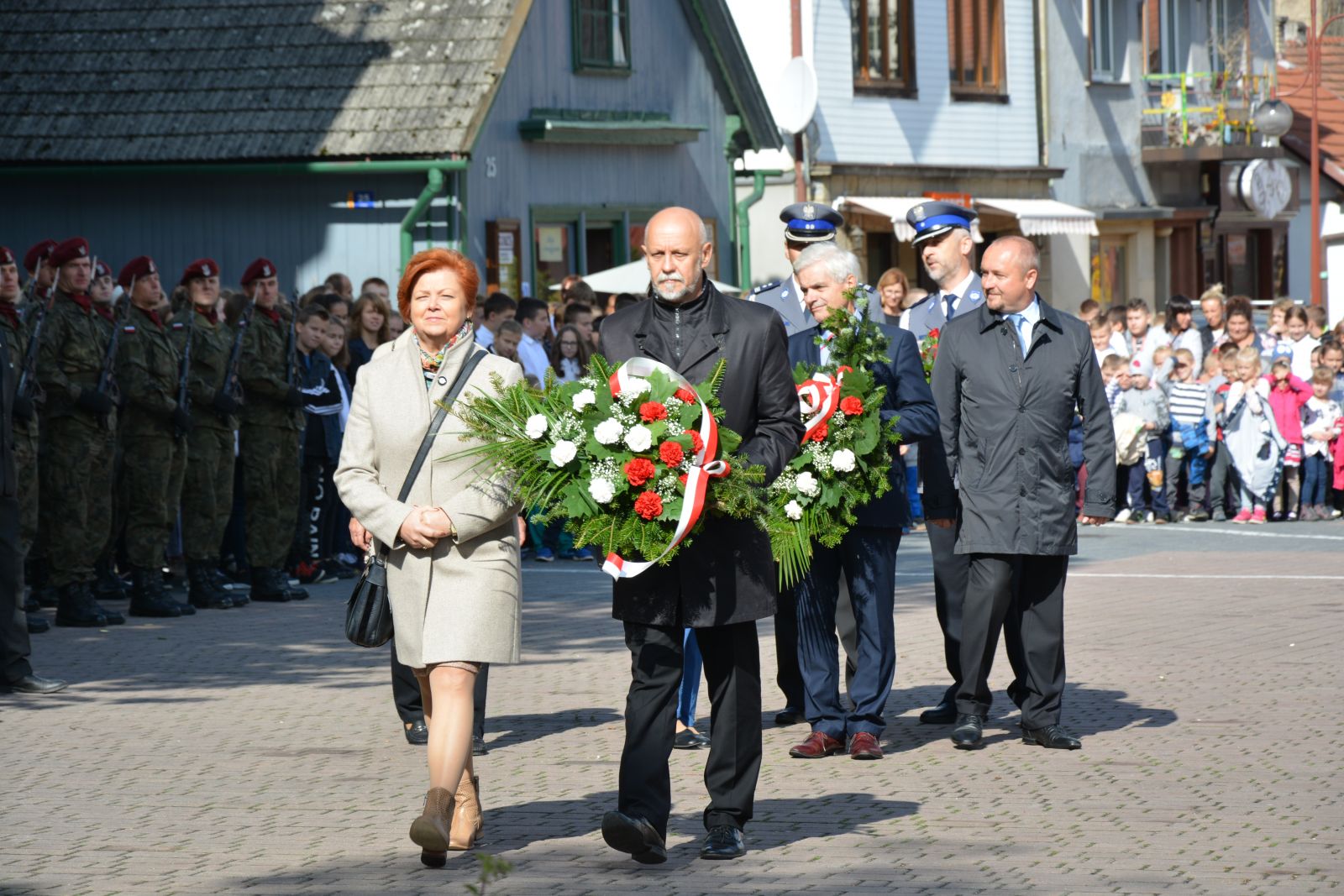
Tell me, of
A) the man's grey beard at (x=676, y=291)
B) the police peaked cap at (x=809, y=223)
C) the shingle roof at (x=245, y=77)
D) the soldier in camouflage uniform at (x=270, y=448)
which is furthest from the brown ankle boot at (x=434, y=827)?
the shingle roof at (x=245, y=77)

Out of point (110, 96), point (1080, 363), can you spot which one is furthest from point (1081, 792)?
point (110, 96)

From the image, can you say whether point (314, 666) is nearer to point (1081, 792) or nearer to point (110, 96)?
point (1081, 792)

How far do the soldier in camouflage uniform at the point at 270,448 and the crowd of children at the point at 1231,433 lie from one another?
26.3ft

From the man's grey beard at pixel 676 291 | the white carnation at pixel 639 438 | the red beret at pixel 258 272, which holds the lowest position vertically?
the white carnation at pixel 639 438

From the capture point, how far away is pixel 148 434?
1302 cm

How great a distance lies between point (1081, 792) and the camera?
25.7 feet

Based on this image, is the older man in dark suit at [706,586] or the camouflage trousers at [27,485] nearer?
the older man in dark suit at [706,586]

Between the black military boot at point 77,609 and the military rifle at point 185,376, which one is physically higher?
the military rifle at point 185,376

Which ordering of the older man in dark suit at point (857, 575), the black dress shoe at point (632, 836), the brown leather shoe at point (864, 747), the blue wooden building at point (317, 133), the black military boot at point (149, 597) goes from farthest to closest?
1. the blue wooden building at point (317, 133)
2. the black military boot at point (149, 597)
3. the older man in dark suit at point (857, 575)
4. the brown leather shoe at point (864, 747)
5. the black dress shoe at point (632, 836)

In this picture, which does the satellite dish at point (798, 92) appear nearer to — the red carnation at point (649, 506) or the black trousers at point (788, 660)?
the black trousers at point (788, 660)

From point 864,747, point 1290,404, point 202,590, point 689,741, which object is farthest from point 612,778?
point 1290,404

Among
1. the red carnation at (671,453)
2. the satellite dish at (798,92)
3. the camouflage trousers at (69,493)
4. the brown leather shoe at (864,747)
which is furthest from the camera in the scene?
the satellite dish at (798,92)

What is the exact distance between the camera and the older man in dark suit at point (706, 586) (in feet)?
21.9

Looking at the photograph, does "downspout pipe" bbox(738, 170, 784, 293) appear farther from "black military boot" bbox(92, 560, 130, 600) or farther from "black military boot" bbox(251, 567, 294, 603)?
"black military boot" bbox(92, 560, 130, 600)
